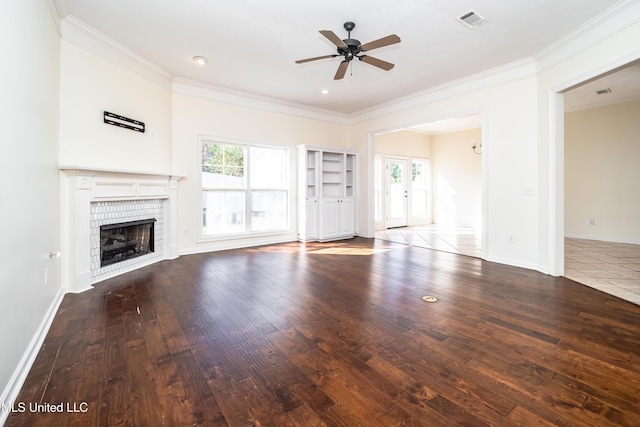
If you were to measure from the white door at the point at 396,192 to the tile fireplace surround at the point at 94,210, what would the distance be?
6.25 meters

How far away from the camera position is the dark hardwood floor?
145 centimetres

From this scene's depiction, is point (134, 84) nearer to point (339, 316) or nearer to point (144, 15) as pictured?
point (144, 15)

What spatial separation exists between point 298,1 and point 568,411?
366cm

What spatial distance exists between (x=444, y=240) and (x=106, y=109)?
6479mm

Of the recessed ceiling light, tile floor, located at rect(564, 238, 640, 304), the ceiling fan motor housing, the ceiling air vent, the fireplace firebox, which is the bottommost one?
tile floor, located at rect(564, 238, 640, 304)

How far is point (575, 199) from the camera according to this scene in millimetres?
6598

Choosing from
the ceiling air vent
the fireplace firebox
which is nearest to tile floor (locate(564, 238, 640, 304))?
the ceiling air vent

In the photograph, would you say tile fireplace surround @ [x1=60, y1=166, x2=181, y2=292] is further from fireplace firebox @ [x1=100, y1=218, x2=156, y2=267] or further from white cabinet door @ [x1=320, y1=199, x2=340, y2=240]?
white cabinet door @ [x1=320, y1=199, x2=340, y2=240]

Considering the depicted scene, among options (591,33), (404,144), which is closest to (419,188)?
(404,144)

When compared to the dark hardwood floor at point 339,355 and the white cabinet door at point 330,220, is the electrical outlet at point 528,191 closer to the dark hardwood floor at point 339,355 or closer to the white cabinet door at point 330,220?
the dark hardwood floor at point 339,355

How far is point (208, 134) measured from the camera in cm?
527

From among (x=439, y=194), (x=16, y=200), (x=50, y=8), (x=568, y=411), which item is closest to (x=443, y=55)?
(x=568, y=411)

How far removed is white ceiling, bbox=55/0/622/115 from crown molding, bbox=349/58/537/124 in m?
0.13

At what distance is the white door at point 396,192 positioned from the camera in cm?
888
